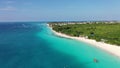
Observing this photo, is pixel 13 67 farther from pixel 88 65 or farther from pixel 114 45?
pixel 114 45

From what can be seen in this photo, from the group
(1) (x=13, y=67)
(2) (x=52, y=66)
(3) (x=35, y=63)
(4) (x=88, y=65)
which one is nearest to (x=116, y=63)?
(4) (x=88, y=65)

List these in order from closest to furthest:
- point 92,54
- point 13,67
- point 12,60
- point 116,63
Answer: point 13,67, point 116,63, point 12,60, point 92,54

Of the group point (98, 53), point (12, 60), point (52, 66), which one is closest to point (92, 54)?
point (98, 53)

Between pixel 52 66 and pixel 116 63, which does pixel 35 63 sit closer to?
pixel 52 66

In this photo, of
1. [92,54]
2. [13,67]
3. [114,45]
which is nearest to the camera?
[13,67]

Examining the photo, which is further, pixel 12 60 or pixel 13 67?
pixel 12 60

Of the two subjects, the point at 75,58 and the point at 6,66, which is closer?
the point at 6,66

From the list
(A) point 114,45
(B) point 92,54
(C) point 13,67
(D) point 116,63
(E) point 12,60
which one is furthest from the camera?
(A) point 114,45
